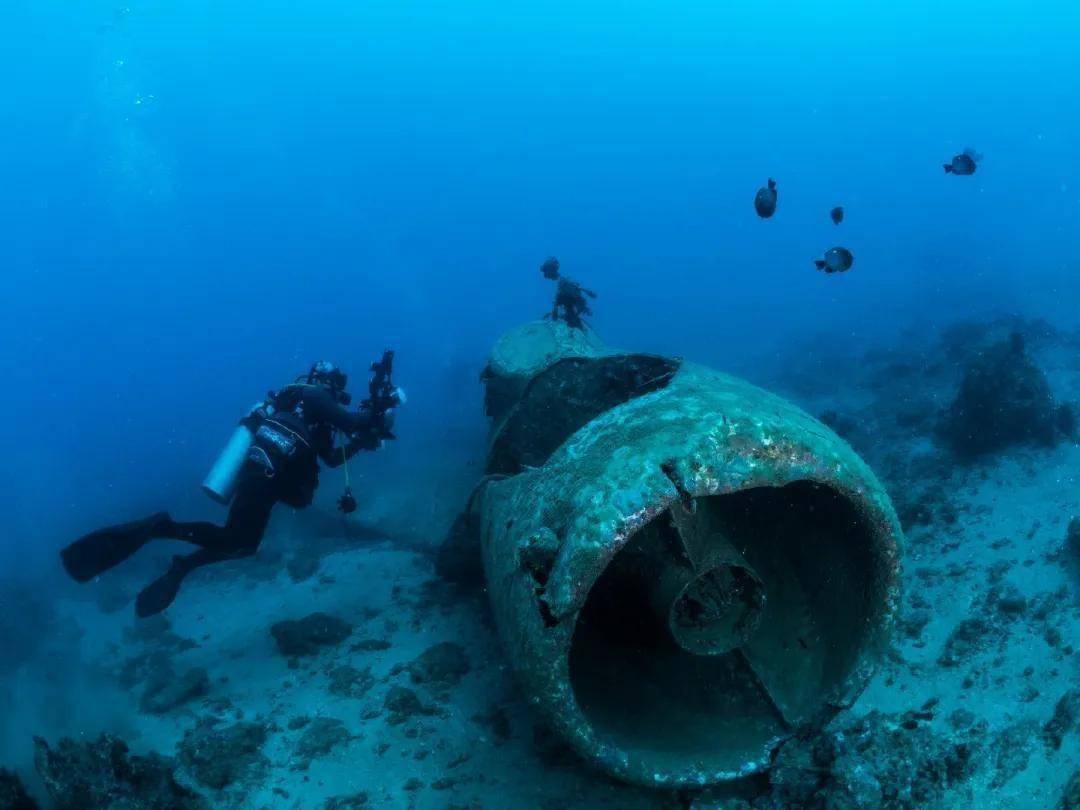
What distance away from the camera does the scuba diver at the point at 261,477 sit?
6.66 m

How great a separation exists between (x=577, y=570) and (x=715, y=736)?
1607 millimetres

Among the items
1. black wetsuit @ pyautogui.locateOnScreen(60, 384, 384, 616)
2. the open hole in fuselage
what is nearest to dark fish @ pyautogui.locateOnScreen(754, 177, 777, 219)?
the open hole in fuselage

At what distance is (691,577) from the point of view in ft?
11.4

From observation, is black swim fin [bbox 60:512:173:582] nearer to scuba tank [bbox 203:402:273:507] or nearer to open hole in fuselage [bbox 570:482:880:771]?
scuba tank [bbox 203:402:273:507]

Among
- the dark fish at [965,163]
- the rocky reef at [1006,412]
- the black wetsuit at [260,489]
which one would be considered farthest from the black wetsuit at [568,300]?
the rocky reef at [1006,412]

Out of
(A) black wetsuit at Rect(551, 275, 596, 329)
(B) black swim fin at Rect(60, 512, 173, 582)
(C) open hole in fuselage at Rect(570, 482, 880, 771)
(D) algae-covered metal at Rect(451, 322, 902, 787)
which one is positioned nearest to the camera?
(D) algae-covered metal at Rect(451, 322, 902, 787)

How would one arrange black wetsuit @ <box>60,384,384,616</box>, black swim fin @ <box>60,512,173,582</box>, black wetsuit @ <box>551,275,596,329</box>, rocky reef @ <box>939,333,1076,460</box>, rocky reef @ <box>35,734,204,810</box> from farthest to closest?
black wetsuit @ <box>551,275,596,329</box> → rocky reef @ <box>939,333,1076,460</box> → black wetsuit @ <box>60,384,384,616</box> → black swim fin @ <box>60,512,173,582</box> → rocky reef @ <box>35,734,204,810</box>

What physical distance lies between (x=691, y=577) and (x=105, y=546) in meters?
6.20

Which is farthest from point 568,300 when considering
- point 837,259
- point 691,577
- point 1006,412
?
point 691,577

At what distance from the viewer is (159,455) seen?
22.5 metres

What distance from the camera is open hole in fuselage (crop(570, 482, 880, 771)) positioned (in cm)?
369

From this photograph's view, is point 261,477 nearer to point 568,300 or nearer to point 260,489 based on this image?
point 260,489

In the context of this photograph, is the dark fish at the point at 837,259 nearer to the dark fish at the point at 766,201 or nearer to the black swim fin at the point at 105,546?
the dark fish at the point at 766,201

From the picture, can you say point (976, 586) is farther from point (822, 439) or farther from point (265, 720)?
point (265, 720)
